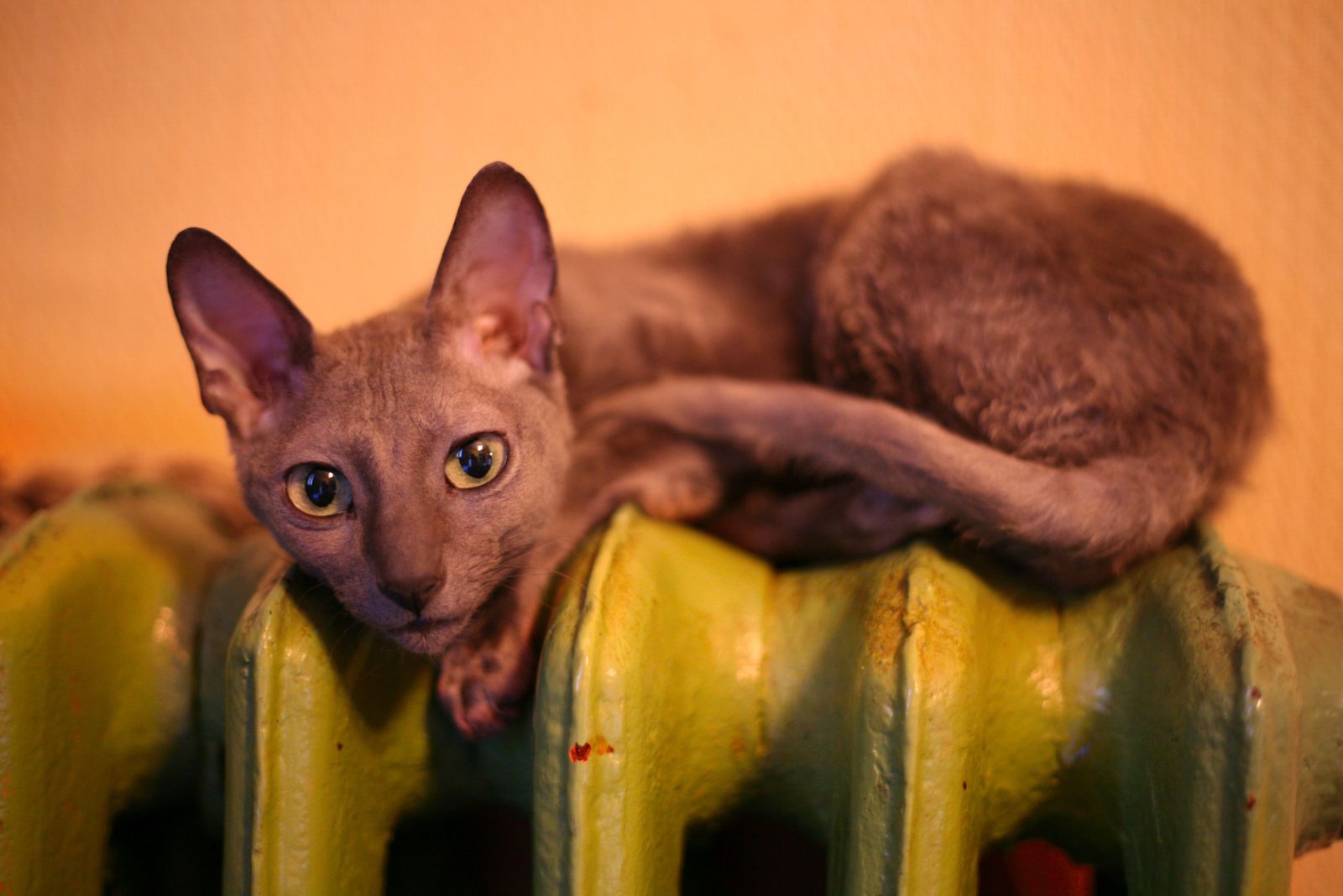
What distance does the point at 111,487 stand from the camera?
0.89 metres

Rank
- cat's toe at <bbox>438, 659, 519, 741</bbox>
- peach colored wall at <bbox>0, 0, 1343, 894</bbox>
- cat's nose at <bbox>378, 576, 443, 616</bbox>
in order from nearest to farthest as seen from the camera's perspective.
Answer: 1. cat's nose at <bbox>378, 576, 443, 616</bbox>
2. cat's toe at <bbox>438, 659, 519, 741</bbox>
3. peach colored wall at <bbox>0, 0, 1343, 894</bbox>

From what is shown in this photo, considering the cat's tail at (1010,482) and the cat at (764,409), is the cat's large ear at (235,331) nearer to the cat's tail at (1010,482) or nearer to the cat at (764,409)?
the cat at (764,409)

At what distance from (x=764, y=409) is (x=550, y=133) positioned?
609mm

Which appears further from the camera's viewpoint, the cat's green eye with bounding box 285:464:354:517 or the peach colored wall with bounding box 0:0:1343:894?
the peach colored wall with bounding box 0:0:1343:894

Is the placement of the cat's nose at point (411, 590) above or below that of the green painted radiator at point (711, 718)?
above

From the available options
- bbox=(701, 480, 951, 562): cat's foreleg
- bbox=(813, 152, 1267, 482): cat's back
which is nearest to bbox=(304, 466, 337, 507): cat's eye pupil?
bbox=(701, 480, 951, 562): cat's foreleg

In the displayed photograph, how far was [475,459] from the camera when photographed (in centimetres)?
68

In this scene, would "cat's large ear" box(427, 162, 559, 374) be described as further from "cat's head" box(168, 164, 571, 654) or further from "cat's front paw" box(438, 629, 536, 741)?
"cat's front paw" box(438, 629, 536, 741)

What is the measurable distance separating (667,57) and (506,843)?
3.72 feet

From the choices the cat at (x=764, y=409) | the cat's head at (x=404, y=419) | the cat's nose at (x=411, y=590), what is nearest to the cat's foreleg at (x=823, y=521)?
the cat at (x=764, y=409)

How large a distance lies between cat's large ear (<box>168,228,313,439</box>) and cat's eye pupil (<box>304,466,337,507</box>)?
3.6 inches

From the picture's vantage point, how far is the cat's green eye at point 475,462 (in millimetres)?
672

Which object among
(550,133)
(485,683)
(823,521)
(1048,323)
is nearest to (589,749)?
(485,683)

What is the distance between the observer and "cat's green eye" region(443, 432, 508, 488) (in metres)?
0.67
